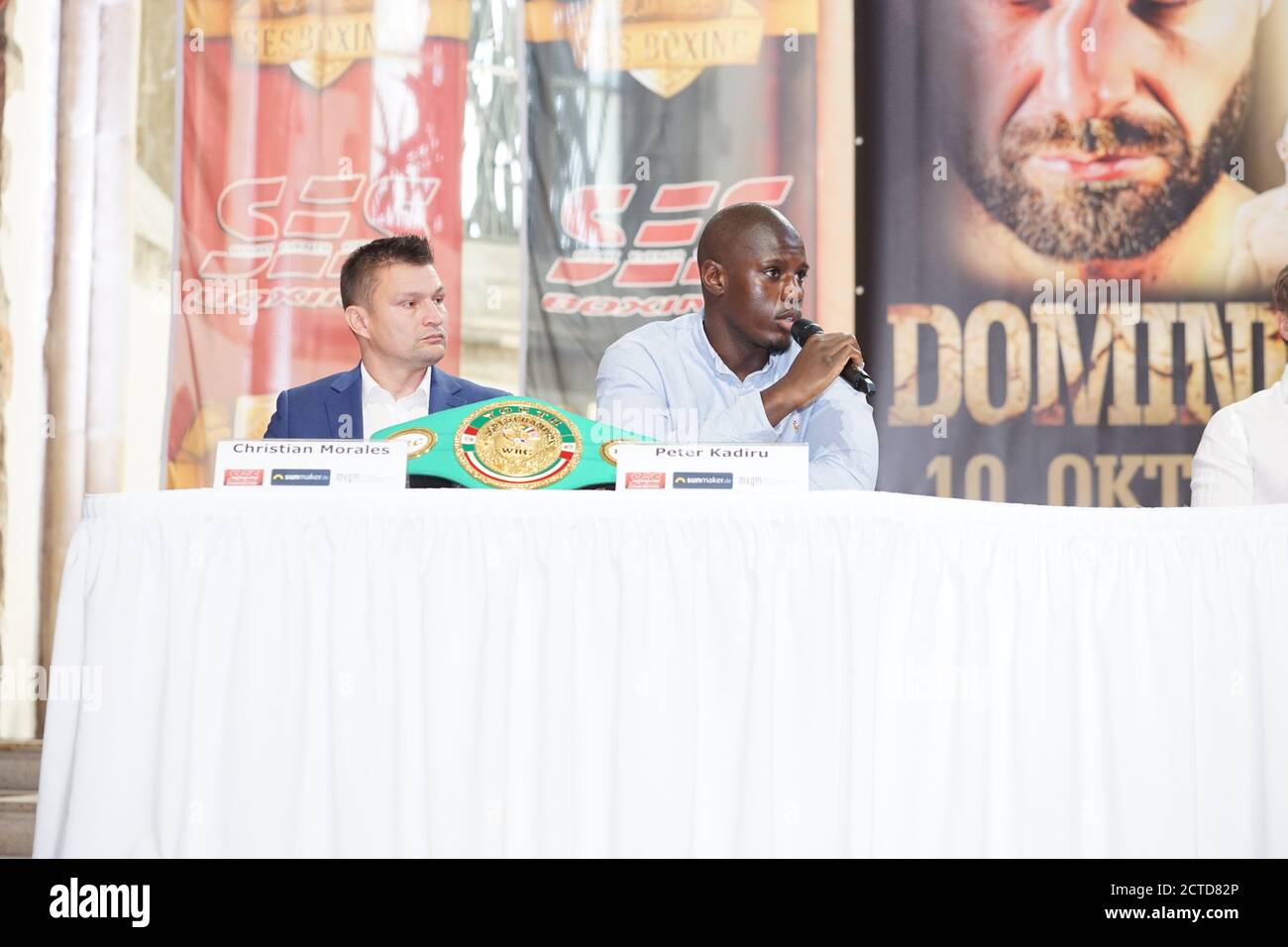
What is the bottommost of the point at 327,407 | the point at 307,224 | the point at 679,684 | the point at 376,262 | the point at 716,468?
the point at 679,684

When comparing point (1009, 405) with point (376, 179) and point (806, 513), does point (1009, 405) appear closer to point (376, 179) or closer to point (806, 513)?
point (376, 179)

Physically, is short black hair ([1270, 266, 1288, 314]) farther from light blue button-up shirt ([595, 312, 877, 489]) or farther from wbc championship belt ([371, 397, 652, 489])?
wbc championship belt ([371, 397, 652, 489])

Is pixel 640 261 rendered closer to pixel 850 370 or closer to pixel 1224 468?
pixel 850 370

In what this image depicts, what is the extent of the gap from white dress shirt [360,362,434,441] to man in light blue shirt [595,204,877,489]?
1.22ft

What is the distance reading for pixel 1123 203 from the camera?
150 inches

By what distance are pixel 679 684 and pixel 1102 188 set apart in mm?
2869

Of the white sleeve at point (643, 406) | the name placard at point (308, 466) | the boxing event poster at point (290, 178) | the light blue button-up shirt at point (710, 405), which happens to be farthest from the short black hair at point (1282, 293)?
the boxing event poster at point (290, 178)

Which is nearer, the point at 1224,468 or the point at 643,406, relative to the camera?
the point at 1224,468

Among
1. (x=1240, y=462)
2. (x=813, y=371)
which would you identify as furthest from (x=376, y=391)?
(x=1240, y=462)

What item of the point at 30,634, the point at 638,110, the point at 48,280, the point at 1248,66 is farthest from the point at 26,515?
the point at 1248,66

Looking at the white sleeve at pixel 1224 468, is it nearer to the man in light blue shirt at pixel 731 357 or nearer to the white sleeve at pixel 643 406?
the man in light blue shirt at pixel 731 357

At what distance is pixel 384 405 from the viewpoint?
2.68 metres

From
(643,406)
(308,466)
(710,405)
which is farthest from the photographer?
(710,405)

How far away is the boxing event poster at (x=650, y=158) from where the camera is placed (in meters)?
3.87
